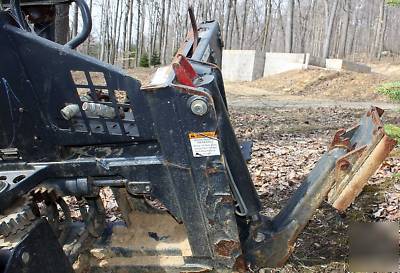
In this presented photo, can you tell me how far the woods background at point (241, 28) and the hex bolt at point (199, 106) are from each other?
20162 mm

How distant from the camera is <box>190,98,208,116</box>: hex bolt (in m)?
2.52

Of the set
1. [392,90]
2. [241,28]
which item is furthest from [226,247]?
[241,28]

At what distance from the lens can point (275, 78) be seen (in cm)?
2567

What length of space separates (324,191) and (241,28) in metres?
61.3

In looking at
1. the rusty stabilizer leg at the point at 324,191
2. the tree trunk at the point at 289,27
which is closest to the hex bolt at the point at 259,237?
the rusty stabilizer leg at the point at 324,191

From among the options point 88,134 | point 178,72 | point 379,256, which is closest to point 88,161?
point 88,134

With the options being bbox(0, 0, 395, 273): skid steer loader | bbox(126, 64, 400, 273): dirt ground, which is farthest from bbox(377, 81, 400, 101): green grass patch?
bbox(0, 0, 395, 273): skid steer loader

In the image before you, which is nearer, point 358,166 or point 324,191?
point 358,166

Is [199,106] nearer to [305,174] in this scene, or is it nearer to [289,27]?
[305,174]

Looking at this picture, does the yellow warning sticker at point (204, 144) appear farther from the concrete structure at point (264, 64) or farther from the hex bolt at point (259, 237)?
the concrete structure at point (264, 64)

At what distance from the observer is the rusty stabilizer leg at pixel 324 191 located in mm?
2848

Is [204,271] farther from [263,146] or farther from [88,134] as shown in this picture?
[263,146]

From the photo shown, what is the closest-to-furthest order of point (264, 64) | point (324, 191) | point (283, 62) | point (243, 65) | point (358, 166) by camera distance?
point (358, 166), point (324, 191), point (283, 62), point (243, 65), point (264, 64)

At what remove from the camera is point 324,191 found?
2.99 metres
